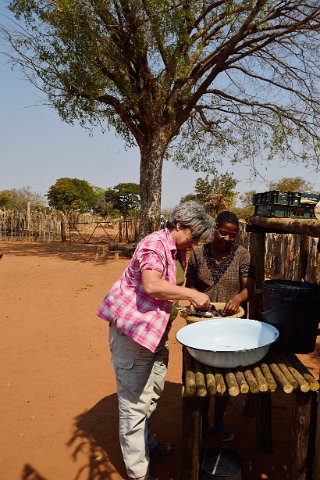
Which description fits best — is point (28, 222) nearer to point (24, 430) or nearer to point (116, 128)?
point (116, 128)

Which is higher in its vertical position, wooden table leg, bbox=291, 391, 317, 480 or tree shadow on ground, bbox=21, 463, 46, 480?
wooden table leg, bbox=291, 391, 317, 480

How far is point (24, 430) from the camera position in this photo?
350 centimetres

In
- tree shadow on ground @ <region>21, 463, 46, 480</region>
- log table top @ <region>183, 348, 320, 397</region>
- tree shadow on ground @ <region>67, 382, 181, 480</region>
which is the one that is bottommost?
tree shadow on ground @ <region>21, 463, 46, 480</region>

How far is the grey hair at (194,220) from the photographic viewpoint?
90.2 inches

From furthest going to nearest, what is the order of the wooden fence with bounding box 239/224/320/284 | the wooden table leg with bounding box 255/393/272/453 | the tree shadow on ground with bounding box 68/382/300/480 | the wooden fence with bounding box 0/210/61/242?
the wooden fence with bounding box 0/210/61/242
the wooden fence with bounding box 239/224/320/284
the wooden table leg with bounding box 255/393/272/453
the tree shadow on ground with bounding box 68/382/300/480

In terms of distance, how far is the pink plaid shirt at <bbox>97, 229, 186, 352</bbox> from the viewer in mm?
2266

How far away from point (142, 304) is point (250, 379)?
742 millimetres

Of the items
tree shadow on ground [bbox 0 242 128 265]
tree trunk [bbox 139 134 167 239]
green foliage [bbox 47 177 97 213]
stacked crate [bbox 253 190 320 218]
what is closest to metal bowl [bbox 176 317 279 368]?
stacked crate [bbox 253 190 320 218]

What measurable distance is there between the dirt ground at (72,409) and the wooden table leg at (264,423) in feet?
0.27

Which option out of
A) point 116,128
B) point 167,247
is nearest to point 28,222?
point 116,128

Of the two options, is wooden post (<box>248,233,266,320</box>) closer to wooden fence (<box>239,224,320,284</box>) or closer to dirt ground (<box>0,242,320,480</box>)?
dirt ground (<box>0,242,320,480</box>)

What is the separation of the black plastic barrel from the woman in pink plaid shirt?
0.44 metres

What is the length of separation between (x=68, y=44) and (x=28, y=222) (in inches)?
482

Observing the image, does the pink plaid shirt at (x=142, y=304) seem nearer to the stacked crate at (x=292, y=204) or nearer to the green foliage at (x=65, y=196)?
the stacked crate at (x=292, y=204)
